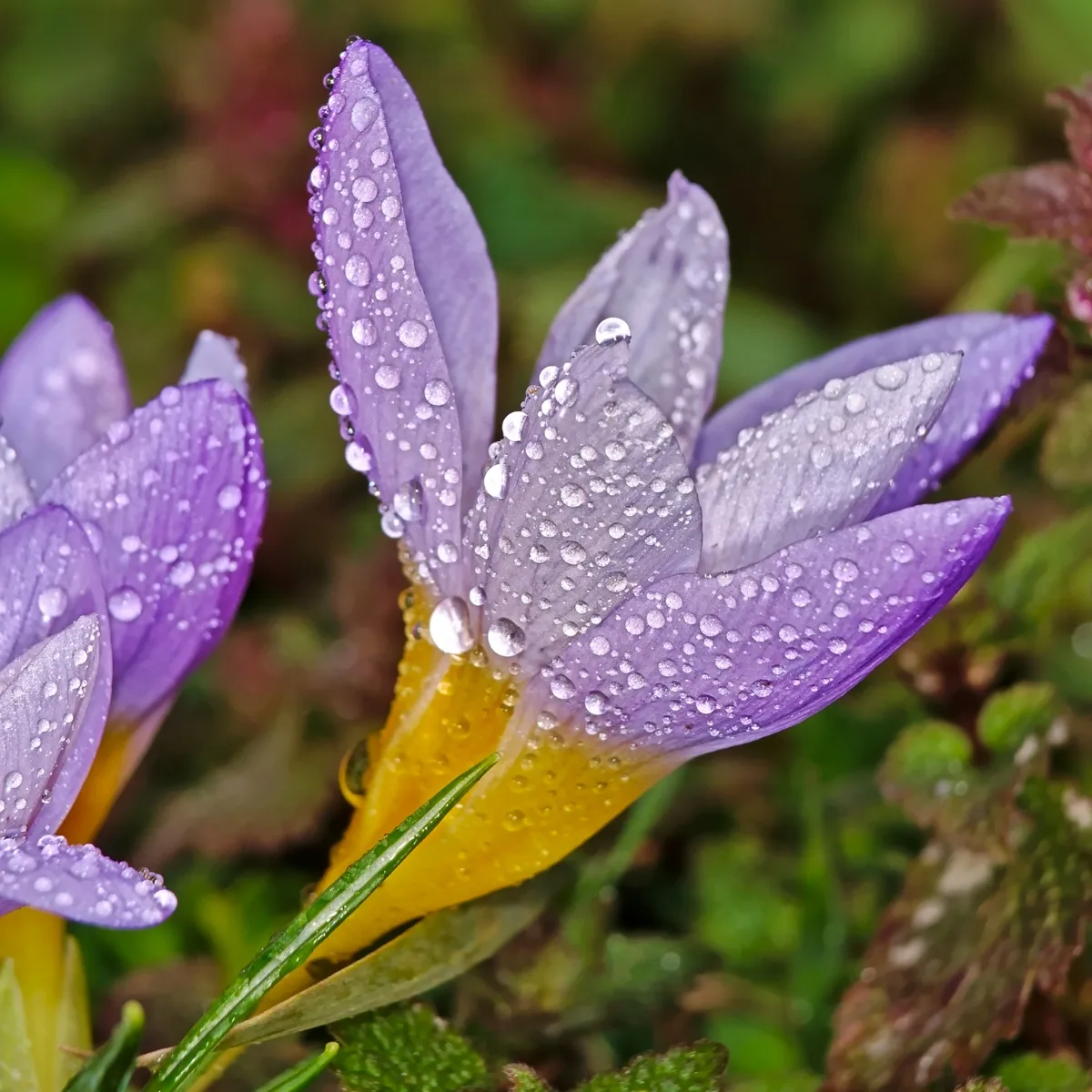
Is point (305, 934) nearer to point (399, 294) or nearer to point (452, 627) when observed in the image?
point (452, 627)

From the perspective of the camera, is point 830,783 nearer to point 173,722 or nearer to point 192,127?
point 173,722

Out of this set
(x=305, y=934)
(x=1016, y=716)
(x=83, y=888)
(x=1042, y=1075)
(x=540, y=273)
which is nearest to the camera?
(x=83, y=888)

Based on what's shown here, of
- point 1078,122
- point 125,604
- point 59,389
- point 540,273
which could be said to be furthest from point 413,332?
point 540,273

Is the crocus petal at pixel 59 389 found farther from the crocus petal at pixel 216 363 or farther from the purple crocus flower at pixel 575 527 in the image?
the purple crocus flower at pixel 575 527

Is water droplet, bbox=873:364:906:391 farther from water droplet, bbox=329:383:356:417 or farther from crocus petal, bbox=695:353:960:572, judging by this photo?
water droplet, bbox=329:383:356:417

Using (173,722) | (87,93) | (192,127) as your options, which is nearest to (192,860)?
(173,722)

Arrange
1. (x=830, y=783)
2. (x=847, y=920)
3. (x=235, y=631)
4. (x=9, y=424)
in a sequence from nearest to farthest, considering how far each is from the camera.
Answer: (x=9, y=424)
(x=847, y=920)
(x=830, y=783)
(x=235, y=631)

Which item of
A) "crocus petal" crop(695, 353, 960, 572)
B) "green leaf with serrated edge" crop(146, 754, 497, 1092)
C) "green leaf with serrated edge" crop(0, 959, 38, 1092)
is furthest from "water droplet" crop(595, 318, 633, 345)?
"green leaf with serrated edge" crop(0, 959, 38, 1092)
